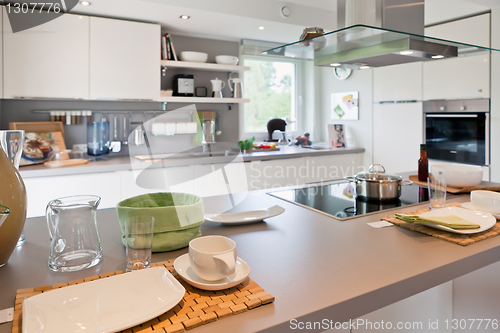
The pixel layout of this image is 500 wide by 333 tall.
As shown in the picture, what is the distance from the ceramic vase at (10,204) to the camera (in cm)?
92

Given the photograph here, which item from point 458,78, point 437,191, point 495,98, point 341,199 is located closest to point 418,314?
point 437,191

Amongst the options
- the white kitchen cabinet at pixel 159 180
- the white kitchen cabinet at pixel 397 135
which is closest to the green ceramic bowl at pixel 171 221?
the white kitchen cabinet at pixel 159 180

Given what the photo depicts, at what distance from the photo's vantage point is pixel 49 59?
2738mm

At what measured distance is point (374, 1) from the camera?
160cm

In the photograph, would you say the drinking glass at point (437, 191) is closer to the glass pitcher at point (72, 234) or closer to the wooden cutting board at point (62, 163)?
the glass pitcher at point (72, 234)

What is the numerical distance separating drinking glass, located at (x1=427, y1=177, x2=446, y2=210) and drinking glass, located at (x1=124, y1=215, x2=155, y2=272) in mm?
1103

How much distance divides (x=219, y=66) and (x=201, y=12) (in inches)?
25.7

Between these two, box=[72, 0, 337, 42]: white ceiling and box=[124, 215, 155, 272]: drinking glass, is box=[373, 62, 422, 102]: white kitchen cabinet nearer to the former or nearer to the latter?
box=[72, 0, 337, 42]: white ceiling

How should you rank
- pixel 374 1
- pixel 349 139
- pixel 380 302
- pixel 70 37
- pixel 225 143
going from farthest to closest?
pixel 349 139
pixel 225 143
pixel 70 37
pixel 374 1
pixel 380 302

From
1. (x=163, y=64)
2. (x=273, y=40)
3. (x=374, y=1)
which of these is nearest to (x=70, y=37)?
(x=163, y=64)

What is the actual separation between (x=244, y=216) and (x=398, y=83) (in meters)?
2.75

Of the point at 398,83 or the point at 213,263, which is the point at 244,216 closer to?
the point at 213,263

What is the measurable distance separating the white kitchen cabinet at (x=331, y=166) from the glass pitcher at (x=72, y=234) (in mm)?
2842

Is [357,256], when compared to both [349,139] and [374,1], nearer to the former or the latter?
[374,1]
